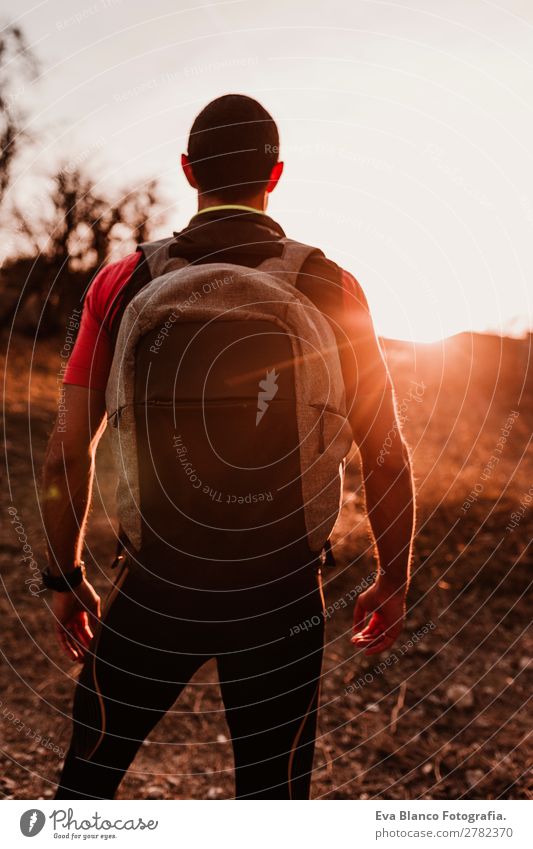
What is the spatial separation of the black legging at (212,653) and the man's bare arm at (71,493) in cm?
32

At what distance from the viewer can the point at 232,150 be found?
2049 mm

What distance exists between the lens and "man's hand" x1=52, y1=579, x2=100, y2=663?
7.43ft

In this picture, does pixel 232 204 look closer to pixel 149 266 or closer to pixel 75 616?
pixel 149 266

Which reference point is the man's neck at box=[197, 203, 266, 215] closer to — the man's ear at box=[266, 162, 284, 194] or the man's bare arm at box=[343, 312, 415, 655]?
the man's ear at box=[266, 162, 284, 194]

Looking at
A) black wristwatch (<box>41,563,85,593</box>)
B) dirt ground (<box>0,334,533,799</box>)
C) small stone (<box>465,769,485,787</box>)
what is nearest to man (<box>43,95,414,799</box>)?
black wristwatch (<box>41,563,85,593</box>)

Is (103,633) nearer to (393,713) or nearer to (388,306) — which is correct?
(388,306)

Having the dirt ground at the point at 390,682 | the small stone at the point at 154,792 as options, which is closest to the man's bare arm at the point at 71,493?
the small stone at the point at 154,792

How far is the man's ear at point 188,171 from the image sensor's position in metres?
2.11

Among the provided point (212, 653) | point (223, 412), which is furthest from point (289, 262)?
point (212, 653)

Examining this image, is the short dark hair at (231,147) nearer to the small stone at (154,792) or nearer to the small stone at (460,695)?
the small stone at (154,792)

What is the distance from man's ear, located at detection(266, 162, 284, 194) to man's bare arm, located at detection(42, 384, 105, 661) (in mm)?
898

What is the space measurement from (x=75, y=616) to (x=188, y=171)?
1.59 m

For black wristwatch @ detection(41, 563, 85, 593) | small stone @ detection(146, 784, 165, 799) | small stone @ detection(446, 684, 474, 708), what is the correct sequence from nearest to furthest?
black wristwatch @ detection(41, 563, 85, 593) < small stone @ detection(146, 784, 165, 799) < small stone @ detection(446, 684, 474, 708)
